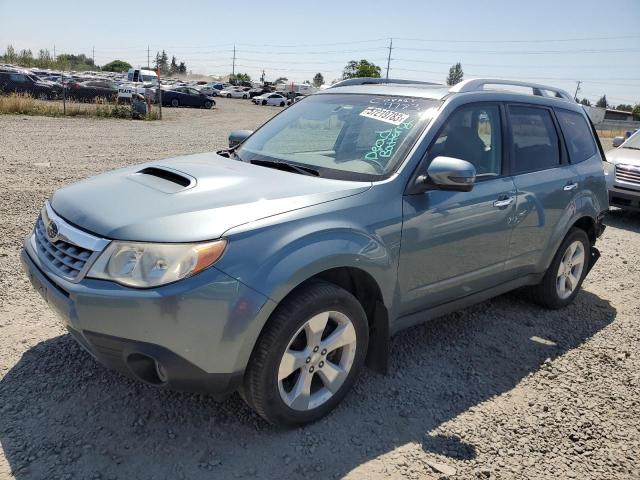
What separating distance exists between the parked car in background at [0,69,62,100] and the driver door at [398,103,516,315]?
28.9m

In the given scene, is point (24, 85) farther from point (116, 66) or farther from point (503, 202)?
point (116, 66)

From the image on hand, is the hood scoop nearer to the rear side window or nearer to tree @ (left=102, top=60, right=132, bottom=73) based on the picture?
the rear side window

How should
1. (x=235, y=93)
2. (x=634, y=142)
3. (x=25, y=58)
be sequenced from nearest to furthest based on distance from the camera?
(x=634, y=142) → (x=235, y=93) → (x=25, y=58)

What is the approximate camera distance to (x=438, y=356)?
3826mm

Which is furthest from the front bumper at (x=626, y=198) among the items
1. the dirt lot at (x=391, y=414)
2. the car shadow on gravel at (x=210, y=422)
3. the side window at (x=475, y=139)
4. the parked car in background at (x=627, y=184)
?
the car shadow on gravel at (x=210, y=422)

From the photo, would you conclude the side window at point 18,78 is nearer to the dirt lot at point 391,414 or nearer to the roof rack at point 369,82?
the dirt lot at point 391,414

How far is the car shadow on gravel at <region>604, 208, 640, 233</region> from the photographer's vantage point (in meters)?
8.80

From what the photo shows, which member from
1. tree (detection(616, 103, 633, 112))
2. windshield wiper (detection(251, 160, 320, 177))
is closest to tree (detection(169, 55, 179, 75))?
tree (detection(616, 103, 633, 112))

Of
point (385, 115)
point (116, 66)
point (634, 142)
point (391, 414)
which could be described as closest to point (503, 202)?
point (385, 115)

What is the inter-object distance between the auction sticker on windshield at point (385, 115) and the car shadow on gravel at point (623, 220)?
22.0 ft

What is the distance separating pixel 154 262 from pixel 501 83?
9.80 feet

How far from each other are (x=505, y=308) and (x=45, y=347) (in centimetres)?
363

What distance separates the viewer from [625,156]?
9461mm

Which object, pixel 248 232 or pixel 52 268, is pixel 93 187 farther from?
pixel 248 232
